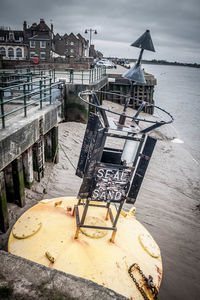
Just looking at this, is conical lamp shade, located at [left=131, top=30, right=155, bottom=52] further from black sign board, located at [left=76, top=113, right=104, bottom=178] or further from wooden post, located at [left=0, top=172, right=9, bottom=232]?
wooden post, located at [left=0, top=172, right=9, bottom=232]

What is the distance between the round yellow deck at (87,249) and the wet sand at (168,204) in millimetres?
1718

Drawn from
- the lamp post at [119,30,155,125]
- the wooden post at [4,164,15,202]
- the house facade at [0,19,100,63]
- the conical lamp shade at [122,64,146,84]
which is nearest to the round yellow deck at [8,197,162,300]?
the wooden post at [4,164,15,202]

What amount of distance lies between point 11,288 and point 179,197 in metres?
7.42

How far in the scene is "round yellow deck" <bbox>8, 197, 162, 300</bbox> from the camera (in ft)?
8.99

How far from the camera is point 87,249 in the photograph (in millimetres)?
3002

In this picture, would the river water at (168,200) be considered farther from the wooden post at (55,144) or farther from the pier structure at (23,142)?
the pier structure at (23,142)

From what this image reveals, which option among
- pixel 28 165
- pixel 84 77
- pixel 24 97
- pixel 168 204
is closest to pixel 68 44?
pixel 84 77

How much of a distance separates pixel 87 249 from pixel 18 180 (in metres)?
2.79

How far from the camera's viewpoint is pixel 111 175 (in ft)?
9.20

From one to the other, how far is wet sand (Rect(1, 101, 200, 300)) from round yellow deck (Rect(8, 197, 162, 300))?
1718 mm

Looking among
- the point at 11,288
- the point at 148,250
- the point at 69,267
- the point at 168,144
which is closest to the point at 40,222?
the point at 69,267

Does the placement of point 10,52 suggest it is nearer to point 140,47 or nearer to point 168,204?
point 168,204

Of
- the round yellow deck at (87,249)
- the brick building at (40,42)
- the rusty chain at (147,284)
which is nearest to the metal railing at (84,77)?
the round yellow deck at (87,249)

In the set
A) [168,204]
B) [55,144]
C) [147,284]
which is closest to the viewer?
[147,284]
